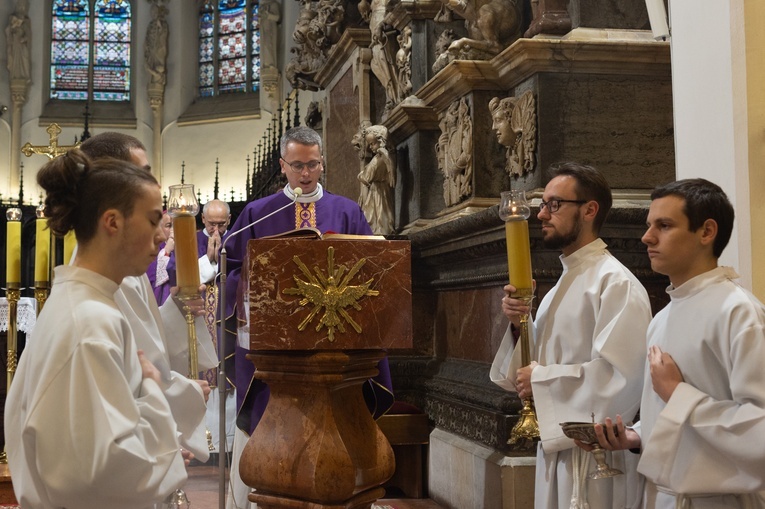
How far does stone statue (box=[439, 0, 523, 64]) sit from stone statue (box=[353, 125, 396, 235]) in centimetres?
148

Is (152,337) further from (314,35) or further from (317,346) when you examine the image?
(314,35)

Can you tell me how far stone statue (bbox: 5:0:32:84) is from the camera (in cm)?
2241

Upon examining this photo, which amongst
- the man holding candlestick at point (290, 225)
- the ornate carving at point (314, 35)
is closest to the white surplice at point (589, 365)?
the man holding candlestick at point (290, 225)

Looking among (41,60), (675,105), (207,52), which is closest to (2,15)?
(41,60)

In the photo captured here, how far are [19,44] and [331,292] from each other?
21397 mm

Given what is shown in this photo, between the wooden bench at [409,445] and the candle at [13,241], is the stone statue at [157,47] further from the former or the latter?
the candle at [13,241]

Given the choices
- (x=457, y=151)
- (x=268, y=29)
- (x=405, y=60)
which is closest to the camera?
(x=457, y=151)

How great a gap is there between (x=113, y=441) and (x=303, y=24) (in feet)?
31.2

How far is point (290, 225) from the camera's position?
5625 millimetres

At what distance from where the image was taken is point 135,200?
2.33 m

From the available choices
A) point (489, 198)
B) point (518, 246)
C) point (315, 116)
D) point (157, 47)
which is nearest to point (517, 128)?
point (489, 198)

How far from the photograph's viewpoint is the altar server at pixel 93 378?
2061mm

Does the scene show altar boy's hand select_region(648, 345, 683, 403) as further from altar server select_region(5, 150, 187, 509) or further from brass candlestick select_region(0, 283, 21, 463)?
brass candlestick select_region(0, 283, 21, 463)

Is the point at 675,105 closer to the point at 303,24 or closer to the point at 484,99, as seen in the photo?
the point at 484,99
